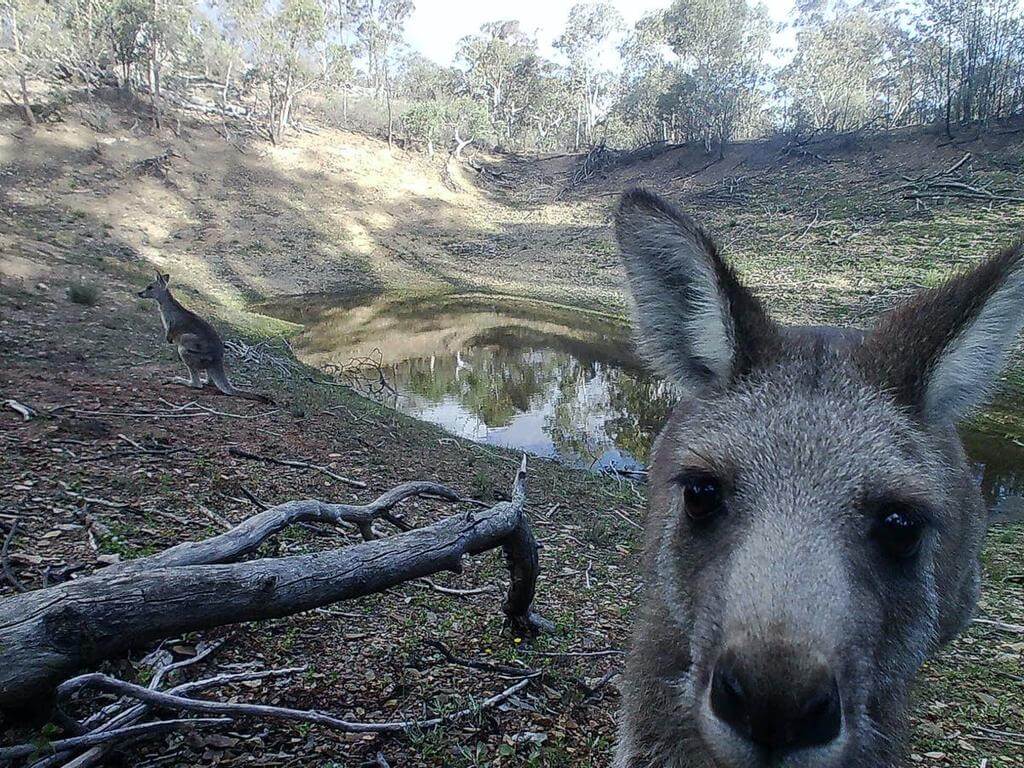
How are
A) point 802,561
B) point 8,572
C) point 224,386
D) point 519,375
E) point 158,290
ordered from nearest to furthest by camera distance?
1. point 802,561
2. point 8,572
3. point 224,386
4. point 158,290
5. point 519,375

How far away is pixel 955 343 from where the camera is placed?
2.04 meters

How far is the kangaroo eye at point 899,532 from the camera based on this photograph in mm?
1849

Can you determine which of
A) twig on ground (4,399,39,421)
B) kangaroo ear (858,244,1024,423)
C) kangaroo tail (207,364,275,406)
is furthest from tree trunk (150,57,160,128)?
kangaroo ear (858,244,1024,423)

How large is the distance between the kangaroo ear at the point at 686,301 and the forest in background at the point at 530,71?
101 feet

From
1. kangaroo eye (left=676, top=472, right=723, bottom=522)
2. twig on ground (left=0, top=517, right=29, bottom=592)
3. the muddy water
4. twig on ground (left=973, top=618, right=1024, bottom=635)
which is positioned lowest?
the muddy water

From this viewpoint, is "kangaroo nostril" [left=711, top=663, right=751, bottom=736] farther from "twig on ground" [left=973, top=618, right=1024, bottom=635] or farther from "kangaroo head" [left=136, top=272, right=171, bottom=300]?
"kangaroo head" [left=136, top=272, right=171, bottom=300]

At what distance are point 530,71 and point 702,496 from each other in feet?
200

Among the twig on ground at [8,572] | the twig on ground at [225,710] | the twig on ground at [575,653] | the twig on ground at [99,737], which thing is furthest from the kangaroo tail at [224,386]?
the twig on ground at [99,737]

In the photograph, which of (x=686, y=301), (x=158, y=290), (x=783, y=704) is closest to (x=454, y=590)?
(x=686, y=301)

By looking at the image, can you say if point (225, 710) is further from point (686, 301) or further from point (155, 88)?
point (155, 88)

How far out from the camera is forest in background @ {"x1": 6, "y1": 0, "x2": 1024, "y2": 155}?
95.5 ft

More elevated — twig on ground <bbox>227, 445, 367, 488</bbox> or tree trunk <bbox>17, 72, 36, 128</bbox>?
tree trunk <bbox>17, 72, 36, 128</bbox>

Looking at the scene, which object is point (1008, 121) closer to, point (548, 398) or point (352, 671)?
point (548, 398)

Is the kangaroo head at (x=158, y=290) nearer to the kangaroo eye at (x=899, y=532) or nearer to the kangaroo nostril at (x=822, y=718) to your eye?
the kangaroo eye at (x=899, y=532)
